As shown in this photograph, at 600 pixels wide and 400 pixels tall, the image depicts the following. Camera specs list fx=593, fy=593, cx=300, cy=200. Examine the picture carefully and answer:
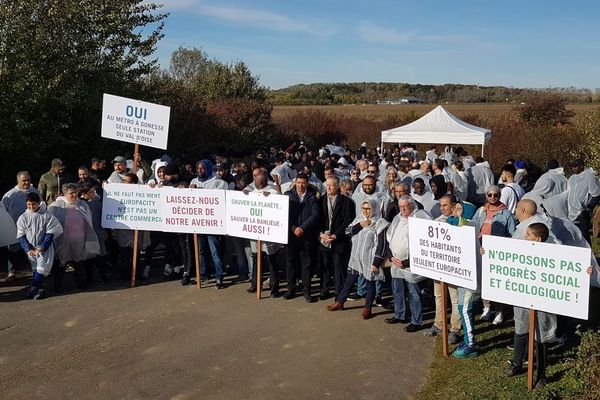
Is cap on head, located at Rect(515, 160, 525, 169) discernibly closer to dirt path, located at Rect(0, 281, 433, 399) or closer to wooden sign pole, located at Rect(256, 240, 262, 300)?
dirt path, located at Rect(0, 281, 433, 399)

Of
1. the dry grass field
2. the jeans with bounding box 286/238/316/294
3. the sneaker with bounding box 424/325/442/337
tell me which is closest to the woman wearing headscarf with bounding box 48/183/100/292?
the jeans with bounding box 286/238/316/294

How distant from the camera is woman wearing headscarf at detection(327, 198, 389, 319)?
7879 millimetres

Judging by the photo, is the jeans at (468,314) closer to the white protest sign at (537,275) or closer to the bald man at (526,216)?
the white protest sign at (537,275)

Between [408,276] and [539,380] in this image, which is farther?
[408,276]

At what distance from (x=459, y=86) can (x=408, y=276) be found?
349ft

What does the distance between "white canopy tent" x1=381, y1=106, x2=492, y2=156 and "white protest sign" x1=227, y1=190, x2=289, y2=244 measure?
1199cm

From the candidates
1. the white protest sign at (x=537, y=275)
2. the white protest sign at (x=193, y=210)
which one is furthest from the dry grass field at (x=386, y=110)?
the white protest sign at (x=537, y=275)

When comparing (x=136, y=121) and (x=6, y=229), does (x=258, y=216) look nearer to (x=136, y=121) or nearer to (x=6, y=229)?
(x=136, y=121)

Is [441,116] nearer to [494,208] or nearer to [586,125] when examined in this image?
[586,125]

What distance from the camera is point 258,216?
8.73m

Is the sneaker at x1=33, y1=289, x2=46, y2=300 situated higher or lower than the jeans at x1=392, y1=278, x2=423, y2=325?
lower

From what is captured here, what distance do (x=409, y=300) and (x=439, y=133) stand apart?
41.8 ft

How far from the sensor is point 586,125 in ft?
50.0

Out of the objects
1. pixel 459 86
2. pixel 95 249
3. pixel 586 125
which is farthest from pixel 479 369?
pixel 459 86
